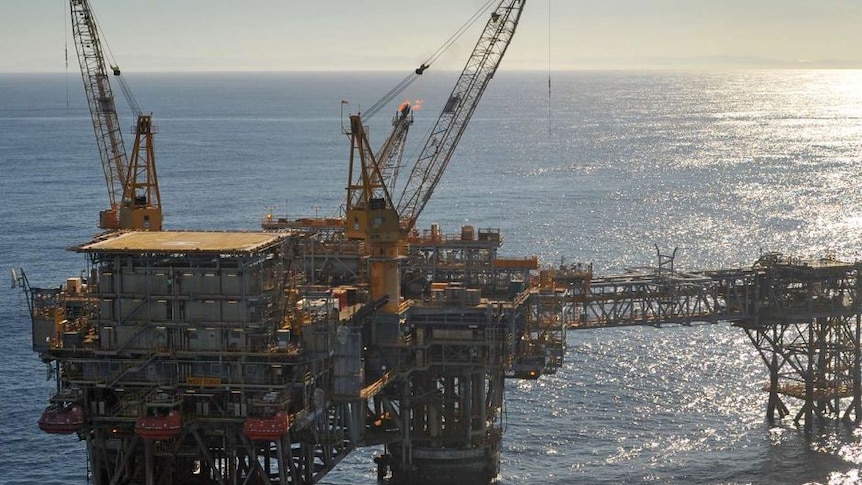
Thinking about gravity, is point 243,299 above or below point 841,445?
above

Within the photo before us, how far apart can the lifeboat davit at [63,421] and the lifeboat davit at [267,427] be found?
9.67m

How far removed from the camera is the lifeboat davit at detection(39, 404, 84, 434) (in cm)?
7862

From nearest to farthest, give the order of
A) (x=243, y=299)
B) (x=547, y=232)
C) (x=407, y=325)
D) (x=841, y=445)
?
(x=243, y=299) < (x=407, y=325) < (x=841, y=445) < (x=547, y=232)

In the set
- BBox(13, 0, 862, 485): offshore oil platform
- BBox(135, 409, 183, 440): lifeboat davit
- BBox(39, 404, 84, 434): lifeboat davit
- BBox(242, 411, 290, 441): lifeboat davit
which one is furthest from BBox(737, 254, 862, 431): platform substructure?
BBox(39, 404, 84, 434): lifeboat davit

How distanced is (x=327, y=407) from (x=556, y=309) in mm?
23659

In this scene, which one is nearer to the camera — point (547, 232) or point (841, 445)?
point (841, 445)

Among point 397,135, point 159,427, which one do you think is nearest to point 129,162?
point 397,135

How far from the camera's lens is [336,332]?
8125cm

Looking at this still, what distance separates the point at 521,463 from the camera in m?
101

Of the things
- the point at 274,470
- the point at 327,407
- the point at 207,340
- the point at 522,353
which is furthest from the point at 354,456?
the point at 207,340

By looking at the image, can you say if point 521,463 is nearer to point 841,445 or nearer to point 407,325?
point 407,325

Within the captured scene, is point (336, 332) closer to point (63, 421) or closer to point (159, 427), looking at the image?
point (159, 427)

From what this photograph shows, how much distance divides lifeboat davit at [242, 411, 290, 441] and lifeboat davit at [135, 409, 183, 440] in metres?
3.75

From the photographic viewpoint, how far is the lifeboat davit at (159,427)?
76.6m
